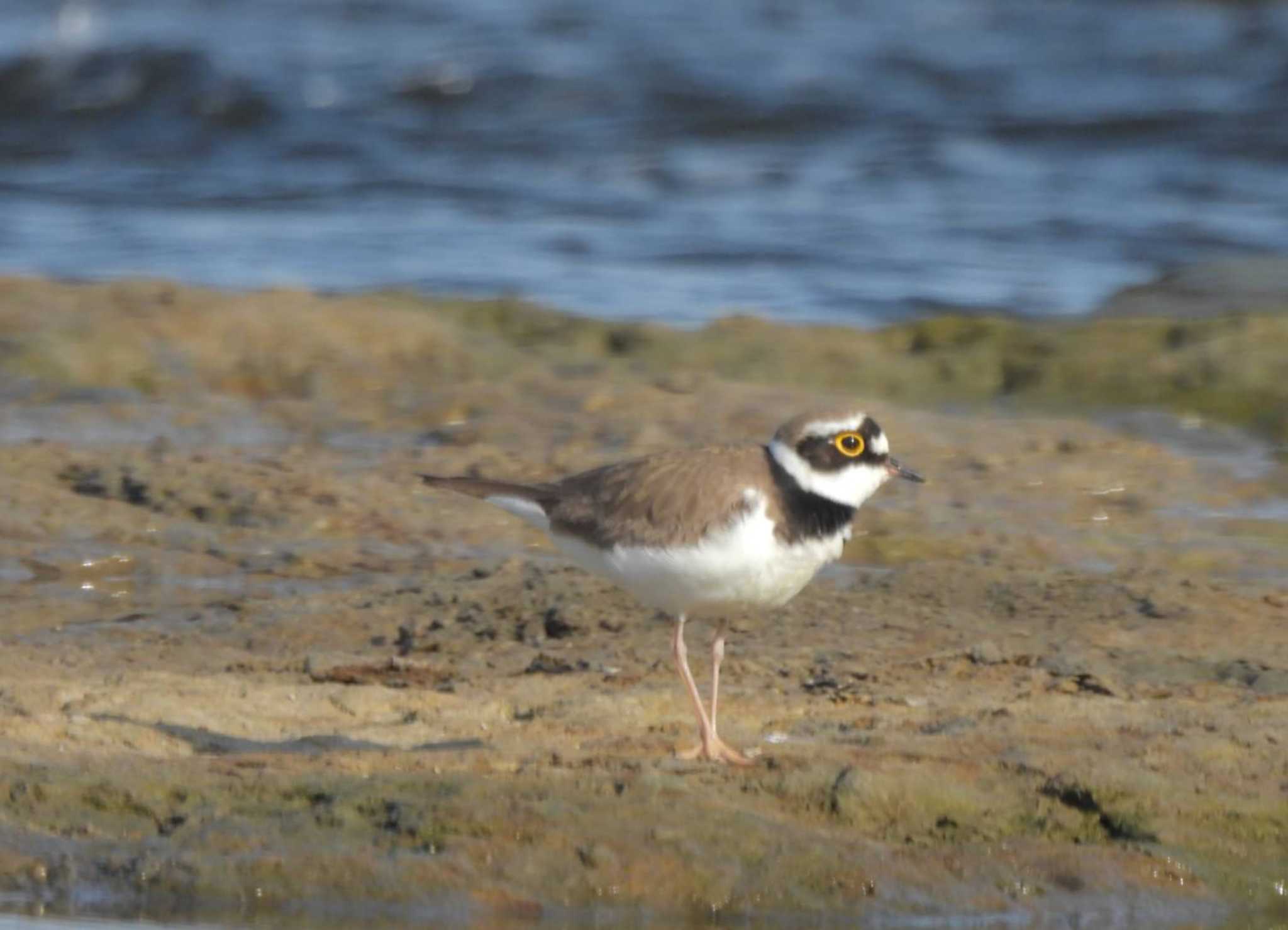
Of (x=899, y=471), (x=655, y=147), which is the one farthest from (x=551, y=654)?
(x=655, y=147)

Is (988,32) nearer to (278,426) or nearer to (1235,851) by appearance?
(278,426)

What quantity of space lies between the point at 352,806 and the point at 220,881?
327mm

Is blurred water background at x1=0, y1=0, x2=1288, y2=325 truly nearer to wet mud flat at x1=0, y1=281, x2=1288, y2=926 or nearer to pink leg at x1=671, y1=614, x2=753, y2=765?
wet mud flat at x1=0, y1=281, x2=1288, y2=926

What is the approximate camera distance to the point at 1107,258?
46.7 feet

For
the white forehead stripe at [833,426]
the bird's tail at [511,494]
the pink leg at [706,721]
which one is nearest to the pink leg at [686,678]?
the pink leg at [706,721]

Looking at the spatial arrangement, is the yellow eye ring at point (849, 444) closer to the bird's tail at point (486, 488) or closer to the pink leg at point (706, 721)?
the pink leg at point (706, 721)

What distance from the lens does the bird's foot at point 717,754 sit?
488 centimetres

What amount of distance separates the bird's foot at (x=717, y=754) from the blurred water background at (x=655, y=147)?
741 cm

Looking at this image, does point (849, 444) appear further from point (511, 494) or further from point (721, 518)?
point (511, 494)

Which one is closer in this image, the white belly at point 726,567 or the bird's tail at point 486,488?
the white belly at point 726,567

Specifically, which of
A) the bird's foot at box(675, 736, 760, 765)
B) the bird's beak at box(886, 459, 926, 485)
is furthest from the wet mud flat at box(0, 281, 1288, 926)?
the bird's beak at box(886, 459, 926, 485)

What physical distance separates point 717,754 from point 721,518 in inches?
23.7

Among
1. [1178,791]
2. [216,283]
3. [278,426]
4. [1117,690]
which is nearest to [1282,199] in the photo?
[216,283]

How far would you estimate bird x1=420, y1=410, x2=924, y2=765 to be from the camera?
17.1 ft
